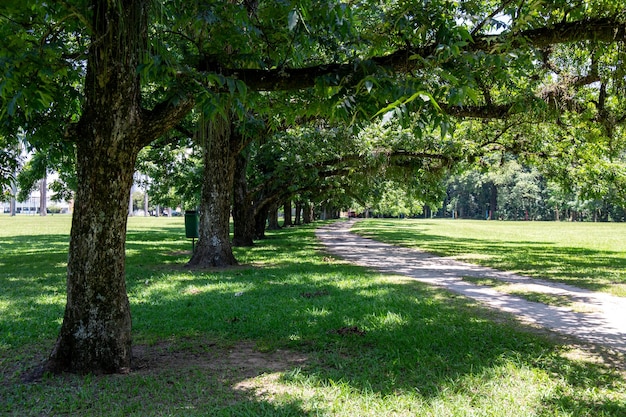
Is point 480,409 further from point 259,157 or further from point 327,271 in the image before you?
point 259,157

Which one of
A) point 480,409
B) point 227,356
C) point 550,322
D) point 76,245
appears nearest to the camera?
point 480,409

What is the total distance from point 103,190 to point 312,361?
2.56m

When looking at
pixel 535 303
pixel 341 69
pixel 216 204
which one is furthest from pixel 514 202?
pixel 341 69

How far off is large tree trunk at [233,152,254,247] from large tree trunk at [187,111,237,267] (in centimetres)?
419

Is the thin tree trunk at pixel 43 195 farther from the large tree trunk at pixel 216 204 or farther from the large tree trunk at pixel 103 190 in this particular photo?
the large tree trunk at pixel 103 190

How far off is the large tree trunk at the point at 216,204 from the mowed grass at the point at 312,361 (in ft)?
11.1

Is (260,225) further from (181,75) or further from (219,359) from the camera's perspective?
(181,75)

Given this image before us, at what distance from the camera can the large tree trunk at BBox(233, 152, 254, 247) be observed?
1738 centimetres

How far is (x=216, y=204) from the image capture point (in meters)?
11.9

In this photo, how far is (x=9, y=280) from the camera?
1036cm

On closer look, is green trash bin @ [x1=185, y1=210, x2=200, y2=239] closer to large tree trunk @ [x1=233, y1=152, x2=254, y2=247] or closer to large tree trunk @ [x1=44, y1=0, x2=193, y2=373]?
large tree trunk @ [x1=233, y1=152, x2=254, y2=247]

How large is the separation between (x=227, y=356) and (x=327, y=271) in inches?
257

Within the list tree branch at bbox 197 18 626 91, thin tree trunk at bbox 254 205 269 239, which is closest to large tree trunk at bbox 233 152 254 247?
thin tree trunk at bbox 254 205 269 239

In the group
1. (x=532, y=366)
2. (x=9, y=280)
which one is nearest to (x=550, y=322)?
(x=532, y=366)
